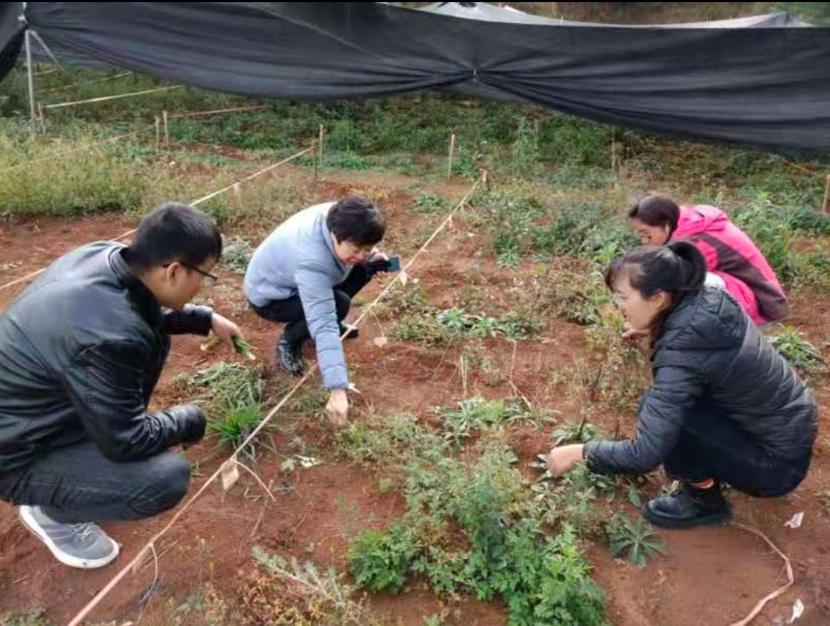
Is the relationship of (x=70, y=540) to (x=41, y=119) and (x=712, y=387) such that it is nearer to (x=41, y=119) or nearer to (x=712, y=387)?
(x=712, y=387)

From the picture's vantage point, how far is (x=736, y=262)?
3.18 m

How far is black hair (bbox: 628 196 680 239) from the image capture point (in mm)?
3094

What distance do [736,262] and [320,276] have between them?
5.94 feet

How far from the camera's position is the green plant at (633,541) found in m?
2.52

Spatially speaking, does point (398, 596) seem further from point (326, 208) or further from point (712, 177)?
point (712, 177)

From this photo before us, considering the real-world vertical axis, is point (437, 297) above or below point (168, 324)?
below

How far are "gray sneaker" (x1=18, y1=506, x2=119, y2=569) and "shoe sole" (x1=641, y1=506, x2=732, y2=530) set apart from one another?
1.91 metres

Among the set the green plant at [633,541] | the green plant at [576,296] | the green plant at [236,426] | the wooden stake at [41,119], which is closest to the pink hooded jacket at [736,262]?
the green plant at [576,296]

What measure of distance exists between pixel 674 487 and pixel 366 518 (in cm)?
120

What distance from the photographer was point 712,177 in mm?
7410

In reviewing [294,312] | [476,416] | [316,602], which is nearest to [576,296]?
[476,416]

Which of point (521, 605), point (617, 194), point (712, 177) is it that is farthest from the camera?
point (712, 177)

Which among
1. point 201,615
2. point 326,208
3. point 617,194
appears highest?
point 326,208

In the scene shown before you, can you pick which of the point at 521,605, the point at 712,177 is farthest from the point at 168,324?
the point at 712,177
